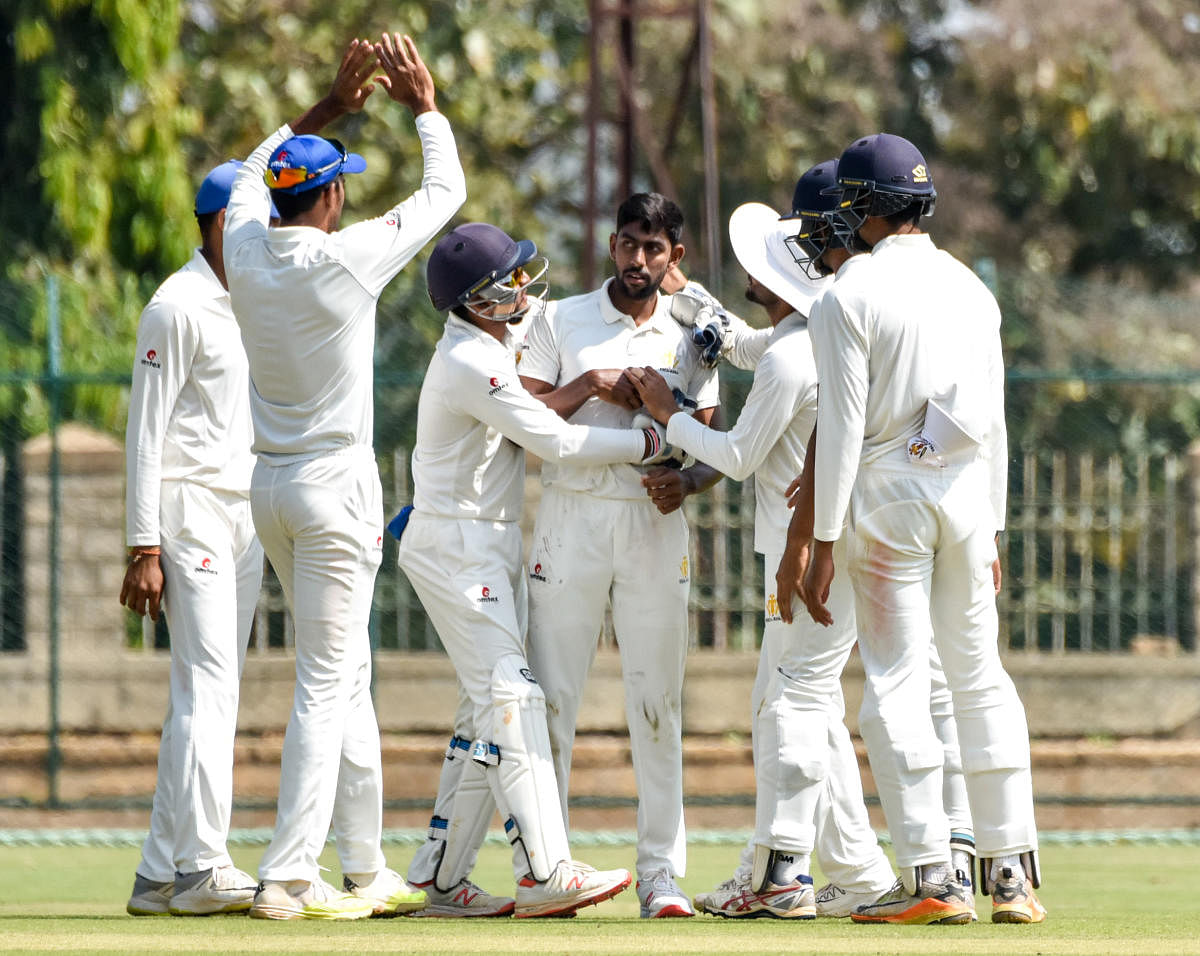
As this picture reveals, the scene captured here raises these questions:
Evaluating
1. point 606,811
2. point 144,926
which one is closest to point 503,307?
point 144,926

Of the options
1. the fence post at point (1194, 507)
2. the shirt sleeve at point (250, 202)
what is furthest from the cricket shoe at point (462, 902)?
the fence post at point (1194, 507)

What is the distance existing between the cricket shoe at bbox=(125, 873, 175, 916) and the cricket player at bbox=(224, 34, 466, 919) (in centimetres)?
44

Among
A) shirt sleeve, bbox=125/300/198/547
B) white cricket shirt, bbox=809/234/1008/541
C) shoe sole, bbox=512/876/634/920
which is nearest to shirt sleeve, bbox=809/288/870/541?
white cricket shirt, bbox=809/234/1008/541

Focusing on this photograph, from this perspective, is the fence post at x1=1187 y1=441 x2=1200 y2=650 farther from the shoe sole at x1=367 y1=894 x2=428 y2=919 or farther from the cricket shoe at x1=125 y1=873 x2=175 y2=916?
the cricket shoe at x1=125 y1=873 x2=175 y2=916

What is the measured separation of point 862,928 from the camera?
559cm

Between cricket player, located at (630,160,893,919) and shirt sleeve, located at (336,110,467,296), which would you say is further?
cricket player, located at (630,160,893,919)

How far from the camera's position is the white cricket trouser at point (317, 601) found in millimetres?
5891

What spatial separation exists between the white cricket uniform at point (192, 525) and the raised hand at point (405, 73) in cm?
85

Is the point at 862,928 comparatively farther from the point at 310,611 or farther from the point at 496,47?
the point at 496,47

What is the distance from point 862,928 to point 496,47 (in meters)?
14.8

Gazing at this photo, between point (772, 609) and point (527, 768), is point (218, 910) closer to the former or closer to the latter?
point (527, 768)

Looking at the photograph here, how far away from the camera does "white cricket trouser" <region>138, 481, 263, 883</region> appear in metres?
6.12

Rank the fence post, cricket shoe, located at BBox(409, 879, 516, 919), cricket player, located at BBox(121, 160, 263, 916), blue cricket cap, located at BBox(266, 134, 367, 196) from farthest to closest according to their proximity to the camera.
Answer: the fence post, cricket shoe, located at BBox(409, 879, 516, 919), cricket player, located at BBox(121, 160, 263, 916), blue cricket cap, located at BBox(266, 134, 367, 196)

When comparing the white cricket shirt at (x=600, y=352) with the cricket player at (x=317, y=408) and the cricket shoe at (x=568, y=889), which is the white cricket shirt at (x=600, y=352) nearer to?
the cricket player at (x=317, y=408)
